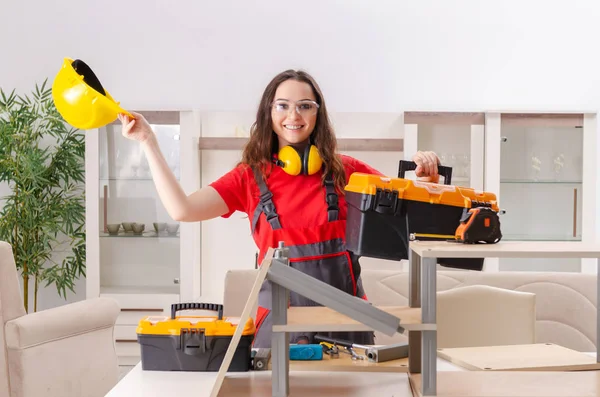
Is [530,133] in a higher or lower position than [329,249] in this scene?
higher

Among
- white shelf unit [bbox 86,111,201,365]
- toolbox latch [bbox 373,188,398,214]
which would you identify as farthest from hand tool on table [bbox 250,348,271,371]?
white shelf unit [bbox 86,111,201,365]

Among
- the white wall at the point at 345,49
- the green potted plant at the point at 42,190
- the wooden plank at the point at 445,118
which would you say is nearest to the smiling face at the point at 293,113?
the wooden plank at the point at 445,118

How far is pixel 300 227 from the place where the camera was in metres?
2.06

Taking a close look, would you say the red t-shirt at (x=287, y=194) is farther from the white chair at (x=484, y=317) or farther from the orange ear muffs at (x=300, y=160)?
the white chair at (x=484, y=317)

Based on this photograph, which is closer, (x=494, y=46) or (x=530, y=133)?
(x=530, y=133)

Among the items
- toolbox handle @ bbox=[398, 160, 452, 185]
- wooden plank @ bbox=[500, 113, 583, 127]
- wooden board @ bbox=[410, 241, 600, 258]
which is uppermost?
wooden plank @ bbox=[500, 113, 583, 127]

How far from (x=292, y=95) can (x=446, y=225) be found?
0.79 m

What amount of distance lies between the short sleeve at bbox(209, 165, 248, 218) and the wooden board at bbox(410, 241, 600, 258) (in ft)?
2.86

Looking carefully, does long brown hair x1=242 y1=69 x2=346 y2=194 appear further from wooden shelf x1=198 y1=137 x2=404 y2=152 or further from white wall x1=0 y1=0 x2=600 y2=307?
white wall x1=0 y1=0 x2=600 y2=307

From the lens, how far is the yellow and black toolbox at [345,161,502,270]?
1.46 meters

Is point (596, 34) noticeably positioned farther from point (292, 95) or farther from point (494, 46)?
point (292, 95)

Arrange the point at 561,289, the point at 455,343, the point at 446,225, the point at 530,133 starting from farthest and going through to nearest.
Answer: the point at 530,133 → the point at 561,289 → the point at 455,343 → the point at 446,225

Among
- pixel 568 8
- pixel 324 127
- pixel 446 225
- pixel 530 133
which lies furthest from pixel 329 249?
pixel 568 8

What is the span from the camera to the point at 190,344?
156cm
